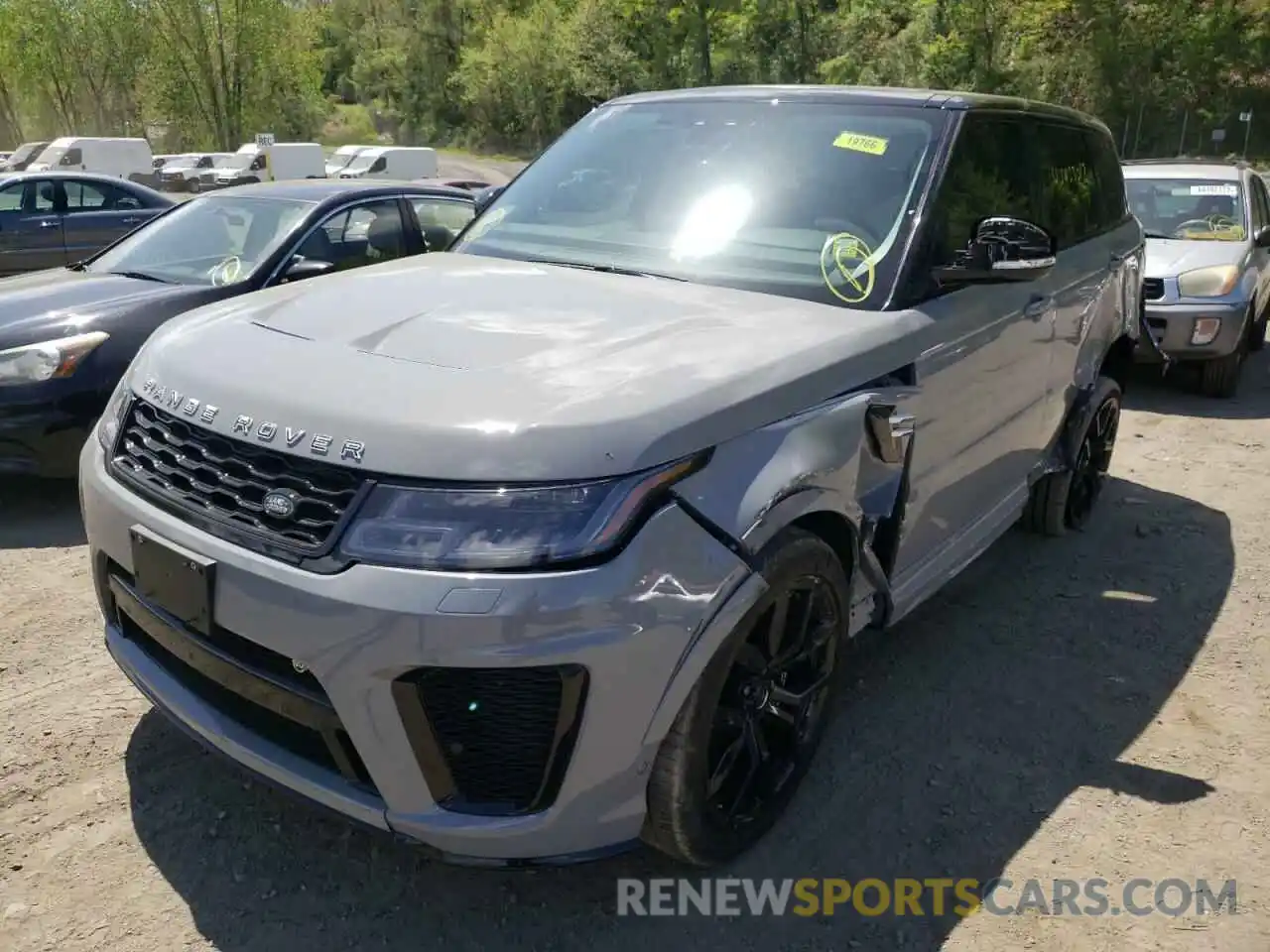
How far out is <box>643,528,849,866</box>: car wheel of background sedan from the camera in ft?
7.66

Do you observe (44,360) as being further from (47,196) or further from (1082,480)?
(47,196)

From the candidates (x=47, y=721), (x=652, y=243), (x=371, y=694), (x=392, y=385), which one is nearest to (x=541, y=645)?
(x=371, y=694)

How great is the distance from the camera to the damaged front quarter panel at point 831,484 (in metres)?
2.28

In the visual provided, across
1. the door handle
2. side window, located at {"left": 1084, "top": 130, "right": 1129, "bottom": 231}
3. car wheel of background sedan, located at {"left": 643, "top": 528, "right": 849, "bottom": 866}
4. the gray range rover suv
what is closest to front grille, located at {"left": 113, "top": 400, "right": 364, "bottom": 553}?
the gray range rover suv

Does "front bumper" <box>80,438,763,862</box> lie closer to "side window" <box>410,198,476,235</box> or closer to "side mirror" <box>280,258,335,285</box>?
"side mirror" <box>280,258,335,285</box>

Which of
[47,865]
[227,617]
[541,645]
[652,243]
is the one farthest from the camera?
[652,243]

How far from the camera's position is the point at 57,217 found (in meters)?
10.7

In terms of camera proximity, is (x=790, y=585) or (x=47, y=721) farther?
(x=47, y=721)

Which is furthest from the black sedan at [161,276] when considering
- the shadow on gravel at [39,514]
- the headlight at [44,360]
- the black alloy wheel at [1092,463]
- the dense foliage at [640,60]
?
the dense foliage at [640,60]

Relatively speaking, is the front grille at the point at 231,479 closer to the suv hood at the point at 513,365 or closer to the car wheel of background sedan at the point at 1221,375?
the suv hood at the point at 513,365

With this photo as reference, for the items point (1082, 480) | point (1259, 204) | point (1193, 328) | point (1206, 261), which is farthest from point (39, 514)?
point (1259, 204)

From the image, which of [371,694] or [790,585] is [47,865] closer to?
[371,694]

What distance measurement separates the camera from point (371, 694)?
2059 millimetres

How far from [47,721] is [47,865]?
0.74m
